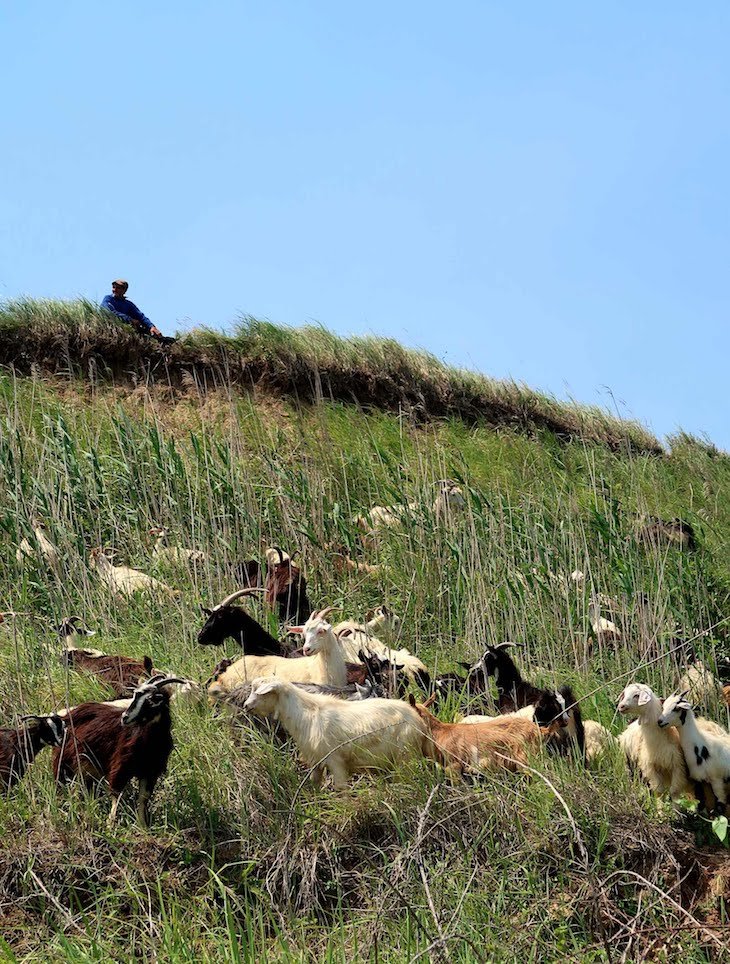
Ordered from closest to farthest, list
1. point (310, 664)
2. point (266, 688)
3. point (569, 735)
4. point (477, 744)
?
point (266, 688), point (477, 744), point (569, 735), point (310, 664)

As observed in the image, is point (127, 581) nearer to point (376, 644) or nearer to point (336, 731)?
point (376, 644)

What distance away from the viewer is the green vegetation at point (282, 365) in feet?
62.2

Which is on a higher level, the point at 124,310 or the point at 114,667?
the point at 124,310

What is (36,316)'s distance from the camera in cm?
1916

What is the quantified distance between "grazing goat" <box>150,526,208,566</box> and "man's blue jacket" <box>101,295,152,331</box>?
8700 mm

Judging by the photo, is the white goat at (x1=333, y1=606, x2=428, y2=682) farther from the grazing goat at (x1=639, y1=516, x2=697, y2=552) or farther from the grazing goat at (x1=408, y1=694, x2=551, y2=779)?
the grazing goat at (x1=639, y1=516, x2=697, y2=552)

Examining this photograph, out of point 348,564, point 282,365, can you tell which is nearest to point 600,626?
point 348,564

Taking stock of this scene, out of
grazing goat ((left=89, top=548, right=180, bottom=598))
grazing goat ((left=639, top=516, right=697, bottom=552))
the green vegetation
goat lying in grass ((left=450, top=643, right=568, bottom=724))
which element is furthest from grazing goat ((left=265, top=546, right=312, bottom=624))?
the green vegetation

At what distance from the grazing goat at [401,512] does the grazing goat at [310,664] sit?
2.83 meters

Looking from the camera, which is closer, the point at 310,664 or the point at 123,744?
the point at 123,744

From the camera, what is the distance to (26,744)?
648cm

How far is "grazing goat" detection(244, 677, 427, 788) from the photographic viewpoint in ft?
21.8

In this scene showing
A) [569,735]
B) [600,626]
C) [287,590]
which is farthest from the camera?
[287,590]

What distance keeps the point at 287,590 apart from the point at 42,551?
1969mm
